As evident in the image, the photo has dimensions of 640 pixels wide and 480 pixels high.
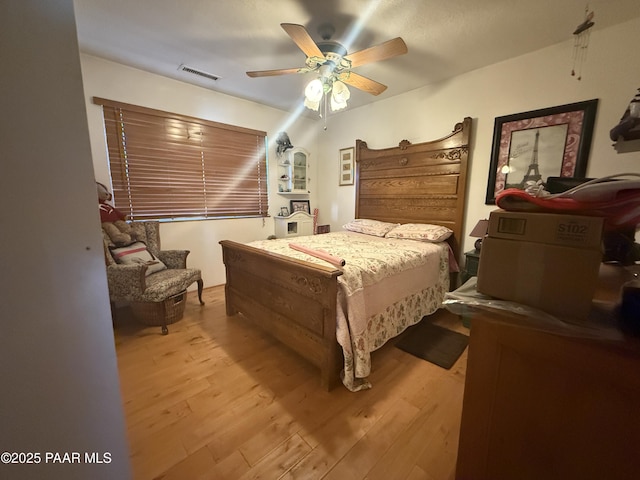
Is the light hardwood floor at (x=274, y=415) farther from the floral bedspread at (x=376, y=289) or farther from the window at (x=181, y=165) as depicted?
the window at (x=181, y=165)

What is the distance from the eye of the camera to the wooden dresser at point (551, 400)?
56 cm

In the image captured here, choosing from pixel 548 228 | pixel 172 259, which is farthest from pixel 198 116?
pixel 548 228

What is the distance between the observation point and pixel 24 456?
1.74 ft

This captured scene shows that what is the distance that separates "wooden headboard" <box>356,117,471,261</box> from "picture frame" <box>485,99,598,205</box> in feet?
0.97

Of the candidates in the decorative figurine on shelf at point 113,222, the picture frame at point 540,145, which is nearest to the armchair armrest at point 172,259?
the decorative figurine on shelf at point 113,222

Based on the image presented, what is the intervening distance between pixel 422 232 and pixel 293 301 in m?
1.76

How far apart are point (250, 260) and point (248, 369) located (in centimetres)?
87

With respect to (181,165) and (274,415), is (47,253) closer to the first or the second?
(274,415)

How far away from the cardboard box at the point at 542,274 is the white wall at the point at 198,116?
3300mm

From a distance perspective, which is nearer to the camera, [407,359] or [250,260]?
[407,359]

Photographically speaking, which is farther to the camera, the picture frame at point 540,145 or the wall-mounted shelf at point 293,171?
the wall-mounted shelf at point 293,171

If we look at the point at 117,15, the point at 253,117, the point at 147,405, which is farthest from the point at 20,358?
the point at 253,117

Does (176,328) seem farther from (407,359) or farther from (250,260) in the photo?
(407,359)

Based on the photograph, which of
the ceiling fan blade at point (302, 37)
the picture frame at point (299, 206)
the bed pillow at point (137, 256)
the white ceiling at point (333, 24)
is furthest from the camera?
the picture frame at point (299, 206)
